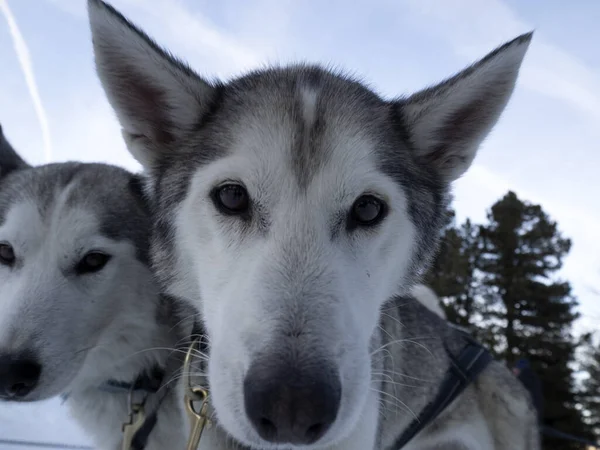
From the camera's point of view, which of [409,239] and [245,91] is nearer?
[409,239]

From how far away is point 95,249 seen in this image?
8.86 ft

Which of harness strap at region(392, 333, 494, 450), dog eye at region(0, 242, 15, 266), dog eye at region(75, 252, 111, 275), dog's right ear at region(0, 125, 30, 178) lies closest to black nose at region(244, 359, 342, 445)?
dog eye at region(75, 252, 111, 275)

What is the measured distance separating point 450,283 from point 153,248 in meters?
21.8

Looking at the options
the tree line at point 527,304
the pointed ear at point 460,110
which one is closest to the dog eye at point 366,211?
the pointed ear at point 460,110

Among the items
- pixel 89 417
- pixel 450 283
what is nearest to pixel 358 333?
pixel 89 417

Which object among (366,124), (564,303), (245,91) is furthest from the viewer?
(564,303)

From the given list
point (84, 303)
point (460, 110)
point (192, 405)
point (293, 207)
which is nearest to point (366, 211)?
point (293, 207)

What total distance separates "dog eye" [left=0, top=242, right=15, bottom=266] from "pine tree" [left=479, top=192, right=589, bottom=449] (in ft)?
67.8

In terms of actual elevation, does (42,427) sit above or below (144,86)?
below

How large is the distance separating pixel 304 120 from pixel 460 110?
2.95ft

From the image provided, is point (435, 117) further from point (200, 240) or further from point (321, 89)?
point (200, 240)

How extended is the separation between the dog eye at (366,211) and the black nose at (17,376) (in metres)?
1.65

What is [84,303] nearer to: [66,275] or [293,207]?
[66,275]

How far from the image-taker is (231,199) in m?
2.00
